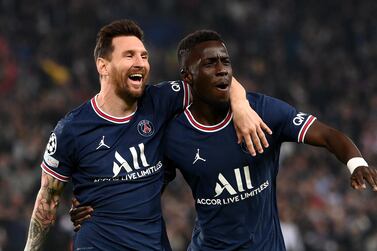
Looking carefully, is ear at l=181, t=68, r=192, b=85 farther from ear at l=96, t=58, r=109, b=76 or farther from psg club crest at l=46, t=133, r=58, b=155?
psg club crest at l=46, t=133, r=58, b=155

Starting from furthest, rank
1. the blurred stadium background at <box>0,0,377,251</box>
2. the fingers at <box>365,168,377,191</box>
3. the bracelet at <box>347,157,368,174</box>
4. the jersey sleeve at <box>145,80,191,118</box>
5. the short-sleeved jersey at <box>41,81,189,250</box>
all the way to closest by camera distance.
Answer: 1. the blurred stadium background at <box>0,0,377,251</box>
2. the jersey sleeve at <box>145,80,191,118</box>
3. the short-sleeved jersey at <box>41,81,189,250</box>
4. the bracelet at <box>347,157,368,174</box>
5. the fingers at <box>365,168,377,191</box>

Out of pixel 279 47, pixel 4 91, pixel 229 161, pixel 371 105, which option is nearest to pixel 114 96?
pixel 229 161

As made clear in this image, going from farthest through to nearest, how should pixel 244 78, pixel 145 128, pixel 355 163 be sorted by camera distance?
pixel 244 78 < pixel 145 128 < pixel 355 163

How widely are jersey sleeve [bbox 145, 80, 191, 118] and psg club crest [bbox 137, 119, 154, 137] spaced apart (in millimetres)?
147

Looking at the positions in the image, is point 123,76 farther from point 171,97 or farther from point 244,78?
point 244,78

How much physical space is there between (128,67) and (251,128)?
0.80 m

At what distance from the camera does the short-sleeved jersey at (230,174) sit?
5.04 meters

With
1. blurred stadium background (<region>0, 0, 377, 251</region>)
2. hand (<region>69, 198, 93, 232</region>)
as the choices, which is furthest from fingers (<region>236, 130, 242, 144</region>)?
blurred stadium background (<region>0, 0, 377, 251</region>)

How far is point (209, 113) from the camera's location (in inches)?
202

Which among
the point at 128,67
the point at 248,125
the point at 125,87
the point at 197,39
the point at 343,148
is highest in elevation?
the point at 197,39

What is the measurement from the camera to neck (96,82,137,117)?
16.5ft

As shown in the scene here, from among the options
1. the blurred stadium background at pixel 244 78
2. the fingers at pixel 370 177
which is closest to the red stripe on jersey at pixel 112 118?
the fingers at pixel 370 177

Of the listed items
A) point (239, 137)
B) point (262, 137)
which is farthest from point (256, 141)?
point (239, 137)

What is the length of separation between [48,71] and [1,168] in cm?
299
